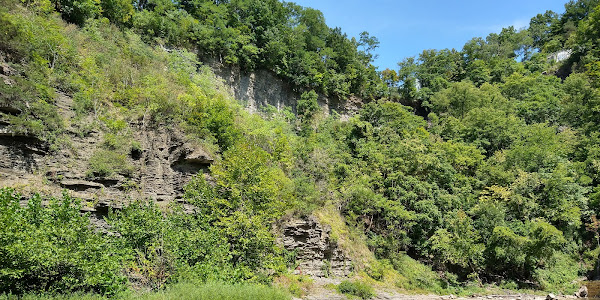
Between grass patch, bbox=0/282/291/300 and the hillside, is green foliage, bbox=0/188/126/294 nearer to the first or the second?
the hillside

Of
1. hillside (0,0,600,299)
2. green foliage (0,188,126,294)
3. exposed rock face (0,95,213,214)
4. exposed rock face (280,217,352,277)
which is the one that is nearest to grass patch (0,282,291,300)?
hillside (0,0,600,299)

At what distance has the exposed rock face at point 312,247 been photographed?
1970cm

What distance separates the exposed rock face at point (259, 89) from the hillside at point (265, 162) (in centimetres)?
22

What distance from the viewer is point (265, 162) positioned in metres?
18.1

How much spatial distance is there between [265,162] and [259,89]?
18.4m

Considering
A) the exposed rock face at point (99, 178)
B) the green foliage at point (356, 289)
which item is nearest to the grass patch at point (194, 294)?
the exposed rock face at point (99, 178)

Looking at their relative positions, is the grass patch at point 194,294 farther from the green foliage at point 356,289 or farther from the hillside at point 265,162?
the green foliage at point 356,289

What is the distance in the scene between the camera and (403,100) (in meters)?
49.3

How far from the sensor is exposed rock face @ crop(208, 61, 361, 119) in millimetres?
32781

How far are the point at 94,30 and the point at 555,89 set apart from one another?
49921mm

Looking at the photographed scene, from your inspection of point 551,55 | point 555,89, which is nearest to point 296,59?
point 555,89

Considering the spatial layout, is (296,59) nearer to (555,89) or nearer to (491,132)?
(491,132)

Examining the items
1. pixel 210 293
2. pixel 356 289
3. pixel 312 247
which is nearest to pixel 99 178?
pixel 210 293

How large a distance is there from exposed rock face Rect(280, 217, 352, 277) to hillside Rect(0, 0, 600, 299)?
0.09 m
